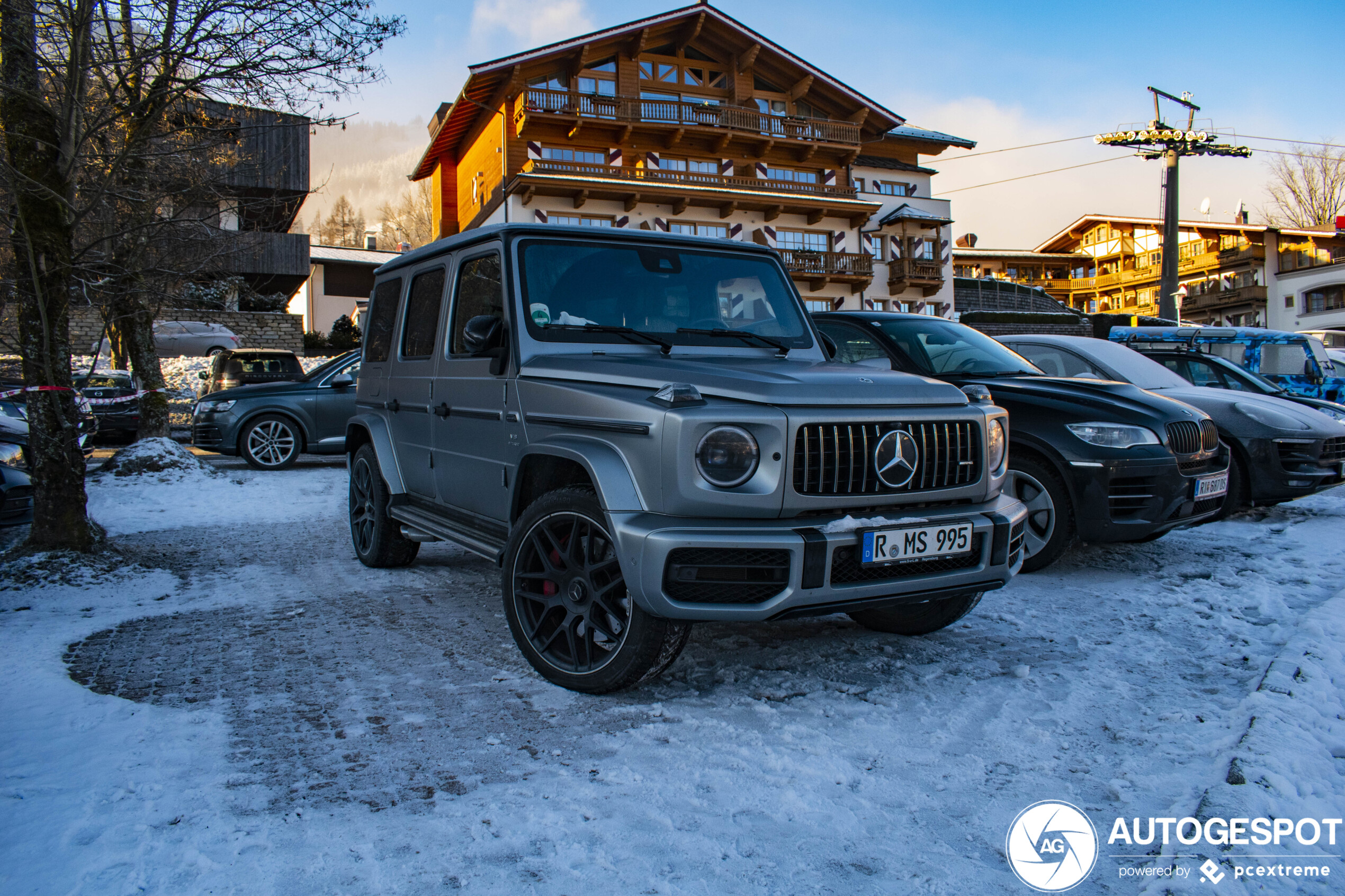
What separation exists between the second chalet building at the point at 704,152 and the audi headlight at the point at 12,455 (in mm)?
22424

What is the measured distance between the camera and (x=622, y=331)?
4.13m

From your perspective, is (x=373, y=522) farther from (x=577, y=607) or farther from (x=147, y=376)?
(x=147, y=376)

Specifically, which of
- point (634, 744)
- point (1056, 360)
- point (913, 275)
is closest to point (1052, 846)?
point (634, 744)

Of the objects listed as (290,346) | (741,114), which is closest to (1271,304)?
(741,114)

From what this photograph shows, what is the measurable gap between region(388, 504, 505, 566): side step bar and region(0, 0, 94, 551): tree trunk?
229 centimetres

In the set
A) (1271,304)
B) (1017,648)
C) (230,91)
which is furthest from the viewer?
(1271,304)

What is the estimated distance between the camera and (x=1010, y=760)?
298 centimetres

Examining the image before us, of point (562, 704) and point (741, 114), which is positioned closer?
point (562, 704)

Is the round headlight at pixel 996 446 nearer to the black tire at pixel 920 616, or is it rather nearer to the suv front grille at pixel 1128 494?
the black tire at pixel 920 616

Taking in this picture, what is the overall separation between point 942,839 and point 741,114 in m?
33.7

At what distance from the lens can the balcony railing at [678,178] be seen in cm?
3014

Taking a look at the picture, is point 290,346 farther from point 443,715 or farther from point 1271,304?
point 1271,304

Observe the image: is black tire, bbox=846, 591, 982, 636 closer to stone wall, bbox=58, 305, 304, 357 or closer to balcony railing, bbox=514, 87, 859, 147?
stone wall, bbox=58, 305, 304, 357

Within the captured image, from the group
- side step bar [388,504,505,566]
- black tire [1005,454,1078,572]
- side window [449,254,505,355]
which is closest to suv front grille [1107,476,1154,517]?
black tire [1005,454,1078,572]
